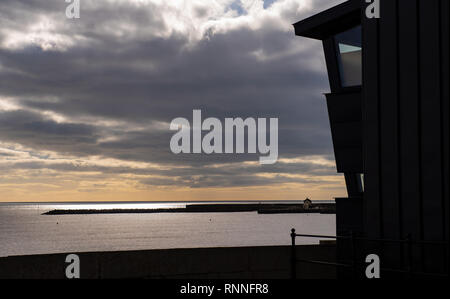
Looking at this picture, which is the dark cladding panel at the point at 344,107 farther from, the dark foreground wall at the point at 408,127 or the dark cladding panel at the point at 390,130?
the dark cladding panel at the point at 390,130

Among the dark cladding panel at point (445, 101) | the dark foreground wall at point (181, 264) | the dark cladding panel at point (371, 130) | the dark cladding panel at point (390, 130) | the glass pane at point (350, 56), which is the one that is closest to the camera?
the dark cladding panel at point (445, 101)

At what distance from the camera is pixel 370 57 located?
1313 cm

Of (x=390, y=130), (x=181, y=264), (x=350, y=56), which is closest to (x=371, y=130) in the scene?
(x=390, y=130)

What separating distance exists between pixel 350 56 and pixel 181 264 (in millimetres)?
7014

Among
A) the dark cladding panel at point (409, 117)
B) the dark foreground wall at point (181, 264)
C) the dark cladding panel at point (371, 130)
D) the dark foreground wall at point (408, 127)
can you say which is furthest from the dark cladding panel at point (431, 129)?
the dark foreground wall at point (181, 264)

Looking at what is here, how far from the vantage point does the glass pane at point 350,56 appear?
14742 millimetres

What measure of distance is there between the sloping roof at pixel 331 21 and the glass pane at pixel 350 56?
220 millimetres

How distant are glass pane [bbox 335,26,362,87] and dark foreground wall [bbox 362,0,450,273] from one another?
1.39m

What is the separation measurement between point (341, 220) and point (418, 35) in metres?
5.36

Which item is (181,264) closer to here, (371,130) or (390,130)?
(371,130)

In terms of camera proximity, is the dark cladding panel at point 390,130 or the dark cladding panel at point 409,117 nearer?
the dark cladding panel at point 409,117

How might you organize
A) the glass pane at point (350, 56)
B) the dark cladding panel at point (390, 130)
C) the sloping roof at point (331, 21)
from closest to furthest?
the dark cladding panel at point (390, 130) → the sloping roof at point (331, 21) → the glass pane at point (350, 56)

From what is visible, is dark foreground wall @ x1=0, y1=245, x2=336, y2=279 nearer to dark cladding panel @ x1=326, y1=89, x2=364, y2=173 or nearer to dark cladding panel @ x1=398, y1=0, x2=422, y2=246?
dark cladding panel @ x1=326, y1=89, x2=364, y2=173
